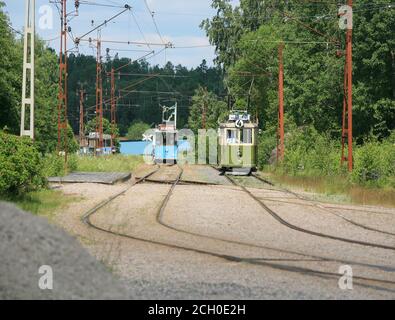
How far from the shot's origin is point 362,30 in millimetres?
45062

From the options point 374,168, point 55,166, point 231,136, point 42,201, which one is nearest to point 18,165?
point 42,201

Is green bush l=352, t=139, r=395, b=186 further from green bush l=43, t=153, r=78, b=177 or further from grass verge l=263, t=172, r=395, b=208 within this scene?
green bush l=43, t=153, r=78, b=177

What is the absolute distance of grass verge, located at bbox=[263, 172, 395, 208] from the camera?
22.5 metres

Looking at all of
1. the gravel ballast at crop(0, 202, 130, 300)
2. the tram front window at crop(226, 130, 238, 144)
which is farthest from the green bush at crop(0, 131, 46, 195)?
the tram front window at crop(226, 130, 238, 144)

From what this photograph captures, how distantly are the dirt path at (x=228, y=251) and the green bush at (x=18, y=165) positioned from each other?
1612 millimetres

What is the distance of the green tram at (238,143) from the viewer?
134ft

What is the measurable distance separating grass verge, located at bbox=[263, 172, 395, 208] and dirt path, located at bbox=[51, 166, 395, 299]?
3.51 m

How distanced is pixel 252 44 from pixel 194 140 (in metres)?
11.8

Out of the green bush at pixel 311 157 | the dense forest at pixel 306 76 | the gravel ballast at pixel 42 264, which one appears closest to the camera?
the gravel ballast at pixel 42 264

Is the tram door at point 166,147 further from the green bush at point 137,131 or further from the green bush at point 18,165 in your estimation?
the green bush at point 137,131

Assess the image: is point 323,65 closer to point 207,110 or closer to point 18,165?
point 18,165

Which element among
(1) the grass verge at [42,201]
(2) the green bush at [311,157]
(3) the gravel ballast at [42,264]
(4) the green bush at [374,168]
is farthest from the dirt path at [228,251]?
(2) the green bush at [311,157]

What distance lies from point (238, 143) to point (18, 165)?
76.4 ft
